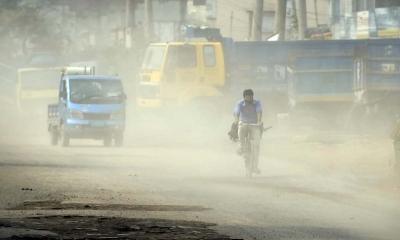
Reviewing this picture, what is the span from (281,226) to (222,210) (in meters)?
1.95

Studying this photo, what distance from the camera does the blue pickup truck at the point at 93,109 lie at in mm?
33500

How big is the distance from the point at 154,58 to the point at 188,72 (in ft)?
4.25

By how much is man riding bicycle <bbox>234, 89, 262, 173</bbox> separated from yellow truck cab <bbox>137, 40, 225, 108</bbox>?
1372 cm

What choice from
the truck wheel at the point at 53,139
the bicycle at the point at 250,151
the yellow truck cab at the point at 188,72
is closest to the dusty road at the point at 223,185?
the bicycle at the point at 250,151

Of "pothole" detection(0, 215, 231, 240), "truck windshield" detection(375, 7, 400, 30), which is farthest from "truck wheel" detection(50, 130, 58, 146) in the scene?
"truck windshield" detection(375, 7, 400, 30)

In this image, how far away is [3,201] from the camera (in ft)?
56.7

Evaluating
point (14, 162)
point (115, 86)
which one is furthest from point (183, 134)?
point (14, 162)

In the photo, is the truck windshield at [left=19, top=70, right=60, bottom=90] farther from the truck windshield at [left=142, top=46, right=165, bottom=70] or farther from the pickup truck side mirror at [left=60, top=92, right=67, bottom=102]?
the pickup truck side mirror at [left=60, top=92, right=67, bottom=102]

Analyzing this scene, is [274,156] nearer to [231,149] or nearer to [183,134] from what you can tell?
[231,149]

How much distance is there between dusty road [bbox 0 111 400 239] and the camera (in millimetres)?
15359

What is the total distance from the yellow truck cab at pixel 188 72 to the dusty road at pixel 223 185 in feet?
6.34

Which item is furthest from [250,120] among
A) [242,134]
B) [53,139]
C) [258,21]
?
[258,21]

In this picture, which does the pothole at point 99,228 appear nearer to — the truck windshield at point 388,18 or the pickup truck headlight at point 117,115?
the pickup truck headlight at point 117,115

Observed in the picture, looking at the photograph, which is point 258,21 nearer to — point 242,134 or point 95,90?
point 95,90
